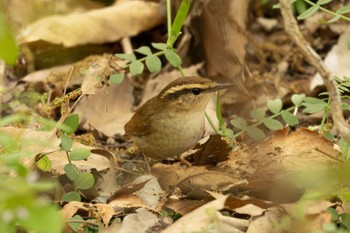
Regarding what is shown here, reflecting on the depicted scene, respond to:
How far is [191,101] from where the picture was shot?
18.4 feet

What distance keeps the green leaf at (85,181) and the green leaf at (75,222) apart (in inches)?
11.7

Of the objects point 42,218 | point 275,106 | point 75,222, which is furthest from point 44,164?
point 42,218

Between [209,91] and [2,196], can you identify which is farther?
[209,91]

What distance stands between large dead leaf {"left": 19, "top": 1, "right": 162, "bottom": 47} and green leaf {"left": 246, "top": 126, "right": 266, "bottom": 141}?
264 cm

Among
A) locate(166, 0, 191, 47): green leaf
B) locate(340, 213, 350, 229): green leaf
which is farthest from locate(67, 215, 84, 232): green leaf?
locate(166, 0, 191, 47): green leaf

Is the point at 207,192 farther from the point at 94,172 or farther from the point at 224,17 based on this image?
the point at 224,17

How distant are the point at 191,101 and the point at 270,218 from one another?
1.71 meters

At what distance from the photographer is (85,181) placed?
458 cm

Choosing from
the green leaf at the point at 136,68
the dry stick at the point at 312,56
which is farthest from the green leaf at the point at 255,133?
the dry stick at the point at 312,56

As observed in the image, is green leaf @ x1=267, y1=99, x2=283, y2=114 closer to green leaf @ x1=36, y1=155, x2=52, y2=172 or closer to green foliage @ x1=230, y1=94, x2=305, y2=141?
green foliage @ x1=230, y1=94, x2=305, y2=141

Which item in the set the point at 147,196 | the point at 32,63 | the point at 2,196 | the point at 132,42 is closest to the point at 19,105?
the point at 32,63

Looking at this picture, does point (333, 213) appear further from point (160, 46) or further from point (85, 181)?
point (160, 46)

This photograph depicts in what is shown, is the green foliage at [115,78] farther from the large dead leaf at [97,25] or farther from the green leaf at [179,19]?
the large dead leaf at [97,25]

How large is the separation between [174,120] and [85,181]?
117 centimetres
